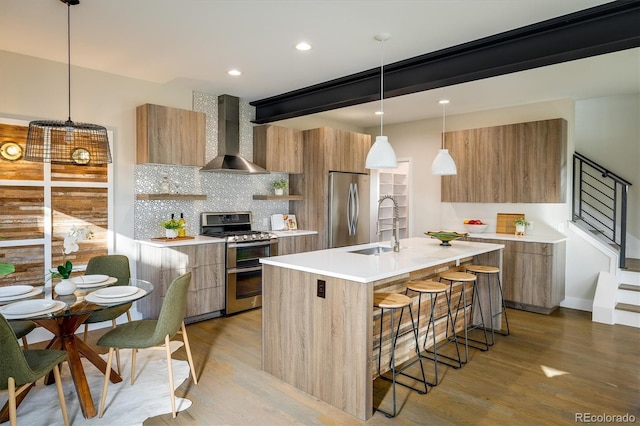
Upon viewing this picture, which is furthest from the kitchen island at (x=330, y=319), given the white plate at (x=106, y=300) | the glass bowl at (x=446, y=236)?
the white plate at (x=106, y=300)

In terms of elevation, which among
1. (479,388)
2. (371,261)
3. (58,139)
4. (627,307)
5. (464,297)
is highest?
(58,139)

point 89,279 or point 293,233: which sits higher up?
point 293,233

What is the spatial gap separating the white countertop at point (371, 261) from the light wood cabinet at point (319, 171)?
1.91 meters

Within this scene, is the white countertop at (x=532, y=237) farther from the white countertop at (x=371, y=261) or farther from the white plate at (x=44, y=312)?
the white plate at (x=44, y=312)

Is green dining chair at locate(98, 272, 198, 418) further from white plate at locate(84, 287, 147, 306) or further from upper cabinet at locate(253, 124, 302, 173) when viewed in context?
upper cabinet at locate(253, 124, 302, 173)

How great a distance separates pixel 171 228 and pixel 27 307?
7.24 feet

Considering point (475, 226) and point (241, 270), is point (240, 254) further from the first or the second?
point (475, 226)

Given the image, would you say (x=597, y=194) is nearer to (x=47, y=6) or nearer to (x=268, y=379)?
(x=268, y=379)

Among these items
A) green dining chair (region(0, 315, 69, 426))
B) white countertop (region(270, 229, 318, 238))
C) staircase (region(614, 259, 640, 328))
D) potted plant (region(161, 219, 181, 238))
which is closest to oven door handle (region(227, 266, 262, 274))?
white countertop (region(270, 229, 318, 238))

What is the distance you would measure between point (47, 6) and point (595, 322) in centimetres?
598

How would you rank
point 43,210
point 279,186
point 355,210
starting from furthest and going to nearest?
1. point 355,210
2. point 279,186
3. point 43,210

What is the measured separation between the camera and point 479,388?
9.58ft

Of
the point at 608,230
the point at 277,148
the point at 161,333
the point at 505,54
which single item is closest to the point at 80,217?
the point at 161,333

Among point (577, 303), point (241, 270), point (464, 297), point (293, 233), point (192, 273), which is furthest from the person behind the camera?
point (293, 233)
